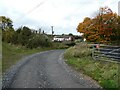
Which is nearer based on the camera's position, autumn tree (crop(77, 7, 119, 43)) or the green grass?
the green grass

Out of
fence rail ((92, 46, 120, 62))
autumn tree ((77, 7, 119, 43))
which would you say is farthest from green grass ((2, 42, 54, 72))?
autumn tree ((77, 7, 119, 43))

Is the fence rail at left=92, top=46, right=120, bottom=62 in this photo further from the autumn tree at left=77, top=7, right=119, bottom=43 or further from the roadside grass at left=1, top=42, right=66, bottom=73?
the autumn tree at left=77, top=7, right=119, bottom=43

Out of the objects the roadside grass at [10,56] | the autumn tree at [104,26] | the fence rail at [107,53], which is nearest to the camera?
the fence rail at [107,53]

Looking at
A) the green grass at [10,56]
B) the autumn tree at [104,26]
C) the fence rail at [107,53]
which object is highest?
the autumn tree at [104,26]

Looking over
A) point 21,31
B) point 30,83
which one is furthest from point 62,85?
point 21,31

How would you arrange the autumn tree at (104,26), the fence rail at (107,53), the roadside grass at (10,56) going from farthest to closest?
the autumn tree at (104,26), the roadside grass at (10,56), the fence rail at (107,53)

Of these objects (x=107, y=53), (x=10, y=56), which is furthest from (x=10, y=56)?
(x=107, y=53)

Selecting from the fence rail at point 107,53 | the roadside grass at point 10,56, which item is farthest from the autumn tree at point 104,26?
the fence rail at point 107,53

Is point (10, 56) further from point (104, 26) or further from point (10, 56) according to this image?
point (104, 26)

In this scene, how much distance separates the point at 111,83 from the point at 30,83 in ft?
12.1

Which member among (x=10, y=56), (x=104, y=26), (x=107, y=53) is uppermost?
(x=104, y=26)

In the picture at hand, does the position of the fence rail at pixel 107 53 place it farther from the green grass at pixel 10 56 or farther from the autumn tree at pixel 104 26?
the autumn tree at pixel 104 26

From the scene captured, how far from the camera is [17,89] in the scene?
472 inches

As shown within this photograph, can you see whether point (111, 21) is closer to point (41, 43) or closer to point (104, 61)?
point (41, 43)
